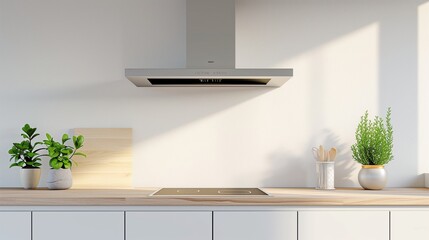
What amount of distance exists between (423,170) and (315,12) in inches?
48.8

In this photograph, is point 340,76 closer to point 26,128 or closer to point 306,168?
point 306,168

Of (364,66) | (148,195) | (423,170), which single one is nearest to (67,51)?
(148,195)

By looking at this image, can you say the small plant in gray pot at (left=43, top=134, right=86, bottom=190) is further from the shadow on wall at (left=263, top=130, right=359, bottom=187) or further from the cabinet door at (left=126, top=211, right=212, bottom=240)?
the shadow on wall at (left=263, top=130, right=359, bottom=187)

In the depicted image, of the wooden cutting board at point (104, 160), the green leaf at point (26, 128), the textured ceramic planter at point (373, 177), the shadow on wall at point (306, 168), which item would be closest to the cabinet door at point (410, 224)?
the textured ceramic planter at point (373, 177)

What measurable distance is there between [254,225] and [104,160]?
1.17 metres

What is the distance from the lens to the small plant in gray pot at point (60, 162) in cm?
344

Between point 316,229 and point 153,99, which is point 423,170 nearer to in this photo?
point 316,229

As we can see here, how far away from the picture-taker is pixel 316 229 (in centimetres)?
306

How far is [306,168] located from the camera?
149 inches

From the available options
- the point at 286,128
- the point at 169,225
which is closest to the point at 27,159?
the point at 169,225

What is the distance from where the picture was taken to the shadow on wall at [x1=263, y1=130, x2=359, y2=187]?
3775 mm

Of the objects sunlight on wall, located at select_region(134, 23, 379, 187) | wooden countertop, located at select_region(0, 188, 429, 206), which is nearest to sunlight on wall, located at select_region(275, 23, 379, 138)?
sunlight on wall, located at select_region(134, 23, 379, 187)

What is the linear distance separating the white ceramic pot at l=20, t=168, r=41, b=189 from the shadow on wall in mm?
1427

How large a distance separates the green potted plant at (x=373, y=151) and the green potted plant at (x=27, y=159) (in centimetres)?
Answer: 197
